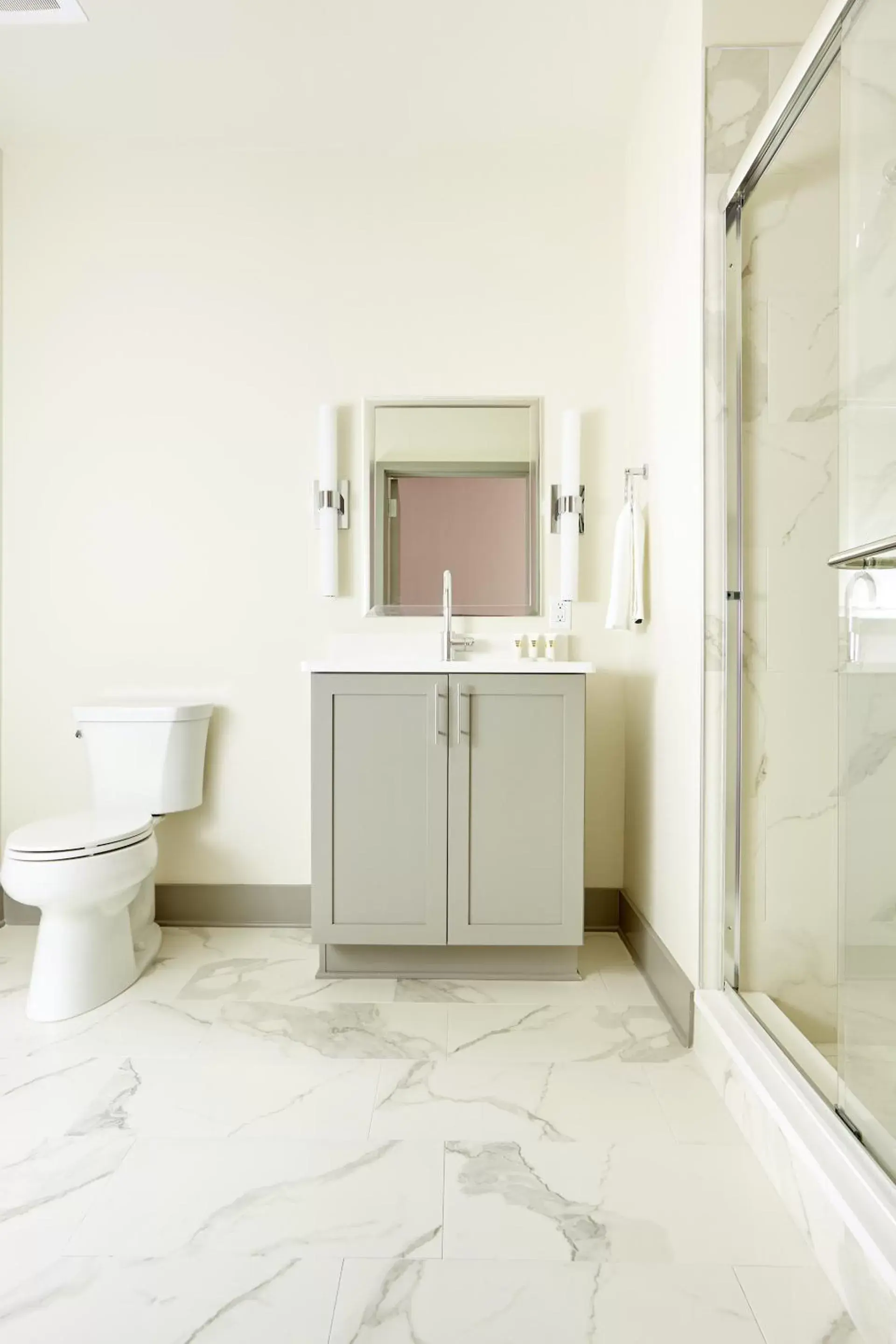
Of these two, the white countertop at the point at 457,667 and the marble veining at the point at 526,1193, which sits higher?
the white countertop at the point at 457,667

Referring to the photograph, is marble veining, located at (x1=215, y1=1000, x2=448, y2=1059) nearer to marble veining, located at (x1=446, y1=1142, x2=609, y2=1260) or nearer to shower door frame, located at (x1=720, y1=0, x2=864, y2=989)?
marble veining, located at (x1=446, y1=1142, x2=609, y2=1260)

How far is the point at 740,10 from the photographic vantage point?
68.2 inches

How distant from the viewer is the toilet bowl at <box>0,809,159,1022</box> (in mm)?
1924

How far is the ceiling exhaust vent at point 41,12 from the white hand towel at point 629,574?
1.90 meters

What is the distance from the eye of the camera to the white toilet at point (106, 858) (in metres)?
1.94

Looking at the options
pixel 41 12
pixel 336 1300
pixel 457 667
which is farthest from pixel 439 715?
pixel 41 12

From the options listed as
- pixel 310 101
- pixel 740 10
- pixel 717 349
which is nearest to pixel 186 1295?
pixel 717 349

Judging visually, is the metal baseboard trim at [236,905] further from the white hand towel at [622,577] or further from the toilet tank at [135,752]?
the white hand towel at [622,577]

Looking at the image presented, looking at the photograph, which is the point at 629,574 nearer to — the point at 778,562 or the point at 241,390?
the point at 778,562

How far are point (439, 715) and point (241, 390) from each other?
1.32 meters

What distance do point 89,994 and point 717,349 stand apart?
2162 mm

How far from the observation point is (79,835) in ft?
6.63

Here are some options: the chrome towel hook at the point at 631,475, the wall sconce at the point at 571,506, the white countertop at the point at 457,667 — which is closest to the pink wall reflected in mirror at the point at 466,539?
the wall sconce at the point at 571,506

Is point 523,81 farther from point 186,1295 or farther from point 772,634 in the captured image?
point 186,1295
